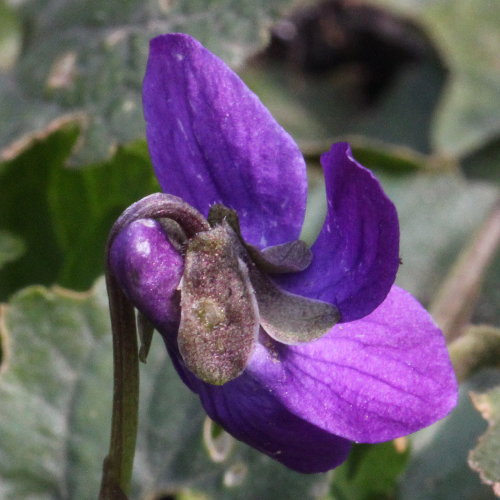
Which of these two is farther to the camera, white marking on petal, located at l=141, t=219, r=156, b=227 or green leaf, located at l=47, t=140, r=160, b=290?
green leaf, located at l=47, t=140, r=160, b=290

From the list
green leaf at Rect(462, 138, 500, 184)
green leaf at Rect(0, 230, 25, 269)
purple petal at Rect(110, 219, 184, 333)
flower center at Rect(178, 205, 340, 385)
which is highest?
purple petal at Rect(110, 219, 184, 333)

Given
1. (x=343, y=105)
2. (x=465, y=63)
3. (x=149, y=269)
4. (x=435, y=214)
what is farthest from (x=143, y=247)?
(x=343, y=105)

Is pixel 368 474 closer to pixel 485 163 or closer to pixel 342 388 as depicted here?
pixel 342 388

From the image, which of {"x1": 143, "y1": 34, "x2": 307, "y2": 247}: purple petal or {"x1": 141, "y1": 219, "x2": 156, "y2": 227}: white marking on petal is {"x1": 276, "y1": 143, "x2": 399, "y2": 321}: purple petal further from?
{"x1": 141, "y1": 219, "x2": 156, "y2": 227}: white marking on petal

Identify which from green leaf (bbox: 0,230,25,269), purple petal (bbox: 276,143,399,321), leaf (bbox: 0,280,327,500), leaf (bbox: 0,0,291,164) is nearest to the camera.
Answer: purple petal (bbox: 276,143,399,321)

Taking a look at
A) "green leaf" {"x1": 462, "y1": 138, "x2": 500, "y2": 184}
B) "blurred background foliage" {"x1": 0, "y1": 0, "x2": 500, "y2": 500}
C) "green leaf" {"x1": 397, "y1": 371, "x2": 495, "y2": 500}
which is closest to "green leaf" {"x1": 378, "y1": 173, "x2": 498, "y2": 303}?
"blurred background foliage" {"x1": 0, "y1": 0, "x2": 500, "y2": 500}

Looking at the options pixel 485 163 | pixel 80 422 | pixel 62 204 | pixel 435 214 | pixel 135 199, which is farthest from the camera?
pixel 485 163

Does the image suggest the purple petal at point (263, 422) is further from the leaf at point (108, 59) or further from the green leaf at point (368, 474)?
the leaf at point (108, 59)

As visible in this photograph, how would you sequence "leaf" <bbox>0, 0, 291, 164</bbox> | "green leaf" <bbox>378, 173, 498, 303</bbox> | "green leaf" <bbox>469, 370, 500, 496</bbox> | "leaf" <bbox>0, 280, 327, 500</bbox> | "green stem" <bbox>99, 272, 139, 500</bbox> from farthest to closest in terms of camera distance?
"green leaf" <bbox>378, 173, 498, 303</bbox>, "leaf" <bbox>0, 0, 291, 164</bbox>, "leaf" <bbox>0, 280, 327, 500</bbox>, "green leaf" <bbox>469, 370, 500, 496</bbox>, "green stem" <bbox>99, 272, 139, 500</bbox>

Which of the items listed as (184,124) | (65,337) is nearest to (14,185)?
(65,337)
